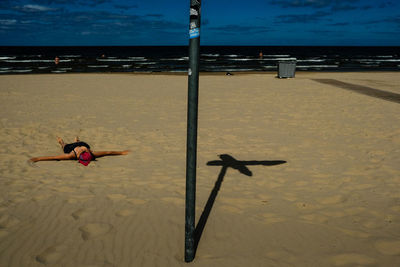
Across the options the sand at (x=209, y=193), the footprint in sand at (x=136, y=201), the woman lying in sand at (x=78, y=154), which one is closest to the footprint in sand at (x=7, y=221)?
the sand at (x=209, y=193)

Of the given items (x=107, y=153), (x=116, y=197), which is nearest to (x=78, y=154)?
(x=107, y=153)

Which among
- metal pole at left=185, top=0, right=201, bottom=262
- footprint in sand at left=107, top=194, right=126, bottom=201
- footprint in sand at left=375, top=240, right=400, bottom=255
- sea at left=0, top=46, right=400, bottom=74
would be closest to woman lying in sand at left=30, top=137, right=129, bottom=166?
footprint in sand at left=107, top=194, right=126, bottom=201

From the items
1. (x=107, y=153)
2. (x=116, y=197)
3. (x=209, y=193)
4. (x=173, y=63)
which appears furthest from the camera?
(x=173, y=63)

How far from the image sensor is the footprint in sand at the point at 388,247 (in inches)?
116

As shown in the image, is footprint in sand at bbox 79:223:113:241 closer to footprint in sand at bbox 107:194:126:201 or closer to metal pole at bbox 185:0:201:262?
footprint in sand at bbox 107:194:126:201

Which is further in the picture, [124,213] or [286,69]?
[286,69]

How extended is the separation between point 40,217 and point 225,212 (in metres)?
2.15

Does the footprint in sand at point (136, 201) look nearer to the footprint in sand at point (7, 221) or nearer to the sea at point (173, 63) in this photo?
the footprint in sand at point (7, 221)

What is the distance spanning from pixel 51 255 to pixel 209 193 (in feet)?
6.71

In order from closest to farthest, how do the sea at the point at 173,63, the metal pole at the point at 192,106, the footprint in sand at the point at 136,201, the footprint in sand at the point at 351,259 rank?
the metal pole at the point at 192,106 < the footprint in sand at the point at 351,259 < the footprint in sand at the point at 136,201 < the sea at the point at 173,63

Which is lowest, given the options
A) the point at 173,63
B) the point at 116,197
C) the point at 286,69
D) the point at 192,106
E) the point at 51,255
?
the point at 51,255

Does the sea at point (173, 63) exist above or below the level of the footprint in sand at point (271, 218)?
above

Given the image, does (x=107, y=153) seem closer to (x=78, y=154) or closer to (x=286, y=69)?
(x=78, y=154)

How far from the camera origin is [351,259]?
286 cm
